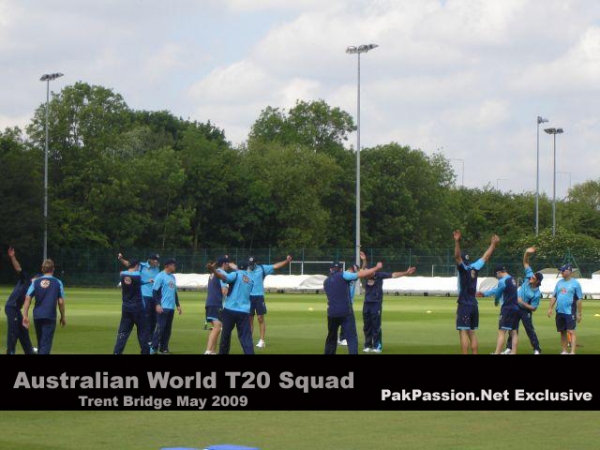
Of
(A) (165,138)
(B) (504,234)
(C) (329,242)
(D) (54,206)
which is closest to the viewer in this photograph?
(D) (54,206)

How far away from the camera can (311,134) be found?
11369cm

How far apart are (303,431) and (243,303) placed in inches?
233

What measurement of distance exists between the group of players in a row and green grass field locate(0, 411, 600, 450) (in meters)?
4.42

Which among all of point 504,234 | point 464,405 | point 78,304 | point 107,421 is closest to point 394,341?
point 107,421

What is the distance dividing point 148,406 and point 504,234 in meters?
119

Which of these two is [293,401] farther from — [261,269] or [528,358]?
[261,269]

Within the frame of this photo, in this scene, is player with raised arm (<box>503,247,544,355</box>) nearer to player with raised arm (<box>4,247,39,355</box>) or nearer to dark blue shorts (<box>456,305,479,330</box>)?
dark blue shorts (<box>456,305,479,330</box>)

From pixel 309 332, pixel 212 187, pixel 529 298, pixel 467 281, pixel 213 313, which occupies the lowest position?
pixel 309 332

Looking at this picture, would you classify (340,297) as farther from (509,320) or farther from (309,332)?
(309,332)

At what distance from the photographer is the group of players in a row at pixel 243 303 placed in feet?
60.4

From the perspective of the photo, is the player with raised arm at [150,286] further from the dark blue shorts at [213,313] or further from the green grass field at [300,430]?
the green grass field at [300,430]

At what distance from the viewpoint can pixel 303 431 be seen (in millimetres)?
12797

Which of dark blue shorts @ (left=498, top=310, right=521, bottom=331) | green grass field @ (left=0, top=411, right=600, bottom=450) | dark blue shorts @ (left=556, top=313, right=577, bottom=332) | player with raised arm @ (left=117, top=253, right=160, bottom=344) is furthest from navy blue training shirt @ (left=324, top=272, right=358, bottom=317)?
green grass field @ (left=0, top=411, right=600, bottom=450)

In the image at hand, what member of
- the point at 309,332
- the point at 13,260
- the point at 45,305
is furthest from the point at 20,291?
the point at 309,332
